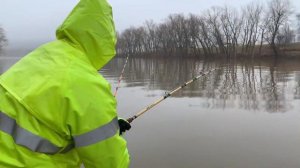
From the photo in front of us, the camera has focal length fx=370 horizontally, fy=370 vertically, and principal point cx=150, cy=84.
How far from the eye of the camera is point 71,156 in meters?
2.16

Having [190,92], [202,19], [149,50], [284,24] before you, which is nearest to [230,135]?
[190,92]

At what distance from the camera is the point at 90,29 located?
85.0 inches

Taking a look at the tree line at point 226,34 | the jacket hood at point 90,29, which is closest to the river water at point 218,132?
the jacket hood at point 90,29

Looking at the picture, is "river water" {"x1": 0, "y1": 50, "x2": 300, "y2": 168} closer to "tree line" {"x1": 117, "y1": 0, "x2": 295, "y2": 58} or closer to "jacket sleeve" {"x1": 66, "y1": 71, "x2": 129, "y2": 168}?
"jacket sleeve" {"x1": 66, "y1": 71, "x2": 129, "y2": 168}

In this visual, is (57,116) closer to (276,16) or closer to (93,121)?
(93,121)

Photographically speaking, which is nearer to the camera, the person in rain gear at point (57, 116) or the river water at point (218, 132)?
the person in rain gear at point (57, 116)

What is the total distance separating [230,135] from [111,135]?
22.9ft

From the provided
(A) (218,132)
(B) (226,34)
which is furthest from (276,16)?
(A) (218,132)

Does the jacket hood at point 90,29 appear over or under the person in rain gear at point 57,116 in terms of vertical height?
over

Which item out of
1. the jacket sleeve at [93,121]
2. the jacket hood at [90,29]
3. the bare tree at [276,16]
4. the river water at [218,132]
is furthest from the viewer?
the bare tree at [276,16]

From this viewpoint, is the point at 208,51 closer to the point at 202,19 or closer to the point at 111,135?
the point at 202,19

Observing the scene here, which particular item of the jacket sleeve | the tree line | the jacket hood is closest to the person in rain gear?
the jacket sleeve

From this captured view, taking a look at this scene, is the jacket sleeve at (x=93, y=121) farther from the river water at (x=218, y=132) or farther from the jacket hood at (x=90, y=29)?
the river water at (x=218, y=132)

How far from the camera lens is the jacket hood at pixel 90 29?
217cm
